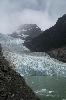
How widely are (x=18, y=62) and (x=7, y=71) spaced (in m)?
134

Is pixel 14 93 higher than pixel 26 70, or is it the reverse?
pixel 26 70

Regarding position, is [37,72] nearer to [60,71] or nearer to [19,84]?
[60,71]

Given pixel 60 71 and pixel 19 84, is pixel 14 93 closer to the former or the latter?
pixel 19 84

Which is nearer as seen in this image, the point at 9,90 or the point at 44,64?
the point at 9,90

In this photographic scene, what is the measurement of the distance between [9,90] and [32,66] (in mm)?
133423

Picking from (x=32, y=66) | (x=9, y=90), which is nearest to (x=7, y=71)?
(x=9, y=90)

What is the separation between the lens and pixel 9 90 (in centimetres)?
2917

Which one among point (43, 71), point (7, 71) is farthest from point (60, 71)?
point (7, 71)

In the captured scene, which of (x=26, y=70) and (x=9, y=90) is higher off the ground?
(x=26, y=70)

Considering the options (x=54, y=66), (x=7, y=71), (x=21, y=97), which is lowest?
(x=21, y=97)

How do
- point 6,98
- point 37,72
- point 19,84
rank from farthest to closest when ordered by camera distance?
1. point 37,72
2. point 19,84
3. point 6,98

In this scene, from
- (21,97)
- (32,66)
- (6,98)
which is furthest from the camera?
(32,66)

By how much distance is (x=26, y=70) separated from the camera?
151m

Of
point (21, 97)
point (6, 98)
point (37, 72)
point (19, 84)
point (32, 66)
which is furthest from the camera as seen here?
point (32, 66)
